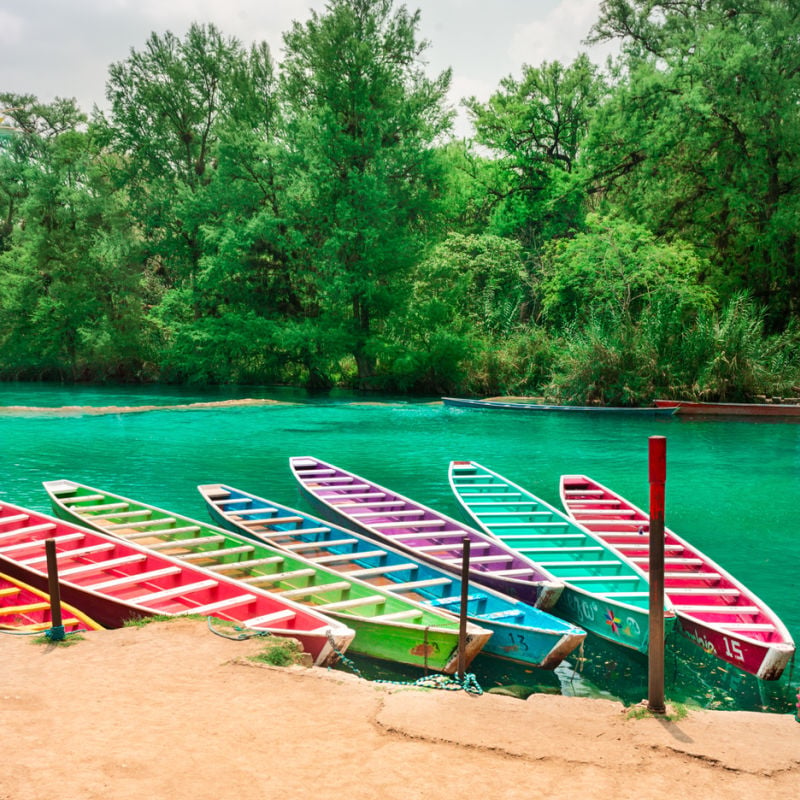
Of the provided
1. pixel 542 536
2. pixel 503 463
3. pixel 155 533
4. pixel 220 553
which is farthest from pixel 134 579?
pixel 503 463

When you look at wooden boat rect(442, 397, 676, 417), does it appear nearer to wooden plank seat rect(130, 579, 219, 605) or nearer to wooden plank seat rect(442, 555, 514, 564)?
wooden plank seat rect(442, 555, 514, 564)

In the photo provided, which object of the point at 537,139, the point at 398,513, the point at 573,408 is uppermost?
the point at 537,139

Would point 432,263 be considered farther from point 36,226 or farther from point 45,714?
point 45,714

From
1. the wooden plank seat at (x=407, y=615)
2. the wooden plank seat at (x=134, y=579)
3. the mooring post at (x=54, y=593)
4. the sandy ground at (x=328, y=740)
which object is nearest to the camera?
the sandy ground at (x=328, y=740)

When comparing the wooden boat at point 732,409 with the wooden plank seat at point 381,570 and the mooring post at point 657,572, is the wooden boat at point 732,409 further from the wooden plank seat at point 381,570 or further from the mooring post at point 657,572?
the mooring post at point 657,572

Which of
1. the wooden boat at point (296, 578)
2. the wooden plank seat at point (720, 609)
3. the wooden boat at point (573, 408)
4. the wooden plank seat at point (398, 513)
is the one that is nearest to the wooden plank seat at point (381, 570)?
the wooden boat at point (296, 578)

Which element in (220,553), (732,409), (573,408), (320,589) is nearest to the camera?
(320,589)

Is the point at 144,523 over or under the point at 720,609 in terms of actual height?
over

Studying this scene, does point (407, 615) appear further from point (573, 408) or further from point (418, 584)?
point (573, 408)

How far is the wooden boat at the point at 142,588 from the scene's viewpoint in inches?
236

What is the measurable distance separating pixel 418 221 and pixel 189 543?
28486 mm

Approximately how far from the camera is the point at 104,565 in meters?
7.44

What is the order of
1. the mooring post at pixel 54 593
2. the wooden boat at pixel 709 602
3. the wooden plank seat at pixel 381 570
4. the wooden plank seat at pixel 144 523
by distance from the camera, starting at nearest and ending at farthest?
the mooring post at pixel 54 593
the wooden boat at pixel 709 602
the wooden plank seat at pixel 381 570
the wooden plank seat at pixel 144 523

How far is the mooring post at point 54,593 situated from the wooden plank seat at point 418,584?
2637mm
